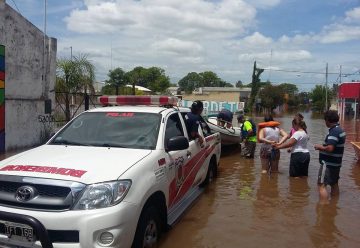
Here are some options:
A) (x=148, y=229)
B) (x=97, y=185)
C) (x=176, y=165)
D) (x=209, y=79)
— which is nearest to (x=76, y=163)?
(x=97, y=185)

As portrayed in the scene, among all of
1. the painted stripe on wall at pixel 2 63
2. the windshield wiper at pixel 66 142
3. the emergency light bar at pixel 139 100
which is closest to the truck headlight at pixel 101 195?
the windshield wiper at pixel 66 142

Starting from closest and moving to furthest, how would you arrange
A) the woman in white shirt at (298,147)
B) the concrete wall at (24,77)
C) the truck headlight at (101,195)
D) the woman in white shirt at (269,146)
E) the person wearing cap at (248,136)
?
1. the truck headlight at (101,195)
2. the woman in white shirt at (298,147)
3. the woman in white shirt at (269,146)
4. the concrete wall at (24,77)
5. the person wearing cap at (248,136)

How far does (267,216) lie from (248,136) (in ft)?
21.7

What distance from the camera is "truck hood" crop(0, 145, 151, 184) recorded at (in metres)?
4.09

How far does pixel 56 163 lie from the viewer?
14.4 feet

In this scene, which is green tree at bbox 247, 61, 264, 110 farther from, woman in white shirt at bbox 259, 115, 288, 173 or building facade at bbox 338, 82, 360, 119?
woman in white shirt at bbox 259, 115, 288, 173

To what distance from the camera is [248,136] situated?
13359 mm

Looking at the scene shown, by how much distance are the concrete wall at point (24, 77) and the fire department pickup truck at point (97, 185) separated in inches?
278

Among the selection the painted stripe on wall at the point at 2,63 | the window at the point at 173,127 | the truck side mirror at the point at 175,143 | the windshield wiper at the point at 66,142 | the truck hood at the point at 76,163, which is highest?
the painted stripe on wall at the point at 2,63

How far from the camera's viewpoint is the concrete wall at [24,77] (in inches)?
472

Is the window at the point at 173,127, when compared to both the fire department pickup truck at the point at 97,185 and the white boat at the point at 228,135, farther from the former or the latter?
the white boat at the point at 228,135

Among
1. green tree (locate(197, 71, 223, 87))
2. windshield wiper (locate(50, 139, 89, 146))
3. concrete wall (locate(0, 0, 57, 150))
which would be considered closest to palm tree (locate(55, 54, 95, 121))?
concrete wall (locate(0, 0, 57, 150))

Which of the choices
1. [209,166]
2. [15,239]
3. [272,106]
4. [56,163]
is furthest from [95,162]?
[272,106]

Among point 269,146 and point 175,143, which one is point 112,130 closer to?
point 175,143
